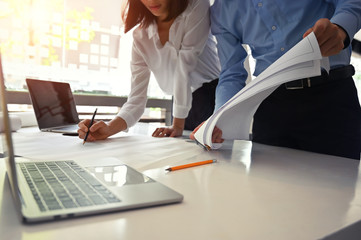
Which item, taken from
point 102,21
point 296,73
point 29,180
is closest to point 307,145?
point 296,73

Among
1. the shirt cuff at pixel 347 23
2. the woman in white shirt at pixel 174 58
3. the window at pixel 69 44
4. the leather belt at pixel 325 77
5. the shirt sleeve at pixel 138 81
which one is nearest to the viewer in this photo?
the shirt cuff at pixel 347 23

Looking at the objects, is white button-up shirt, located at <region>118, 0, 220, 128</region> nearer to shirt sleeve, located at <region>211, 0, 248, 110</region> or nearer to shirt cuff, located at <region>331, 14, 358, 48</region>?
shirt sleeve, located at <region>211, 0, 248, 110</region>

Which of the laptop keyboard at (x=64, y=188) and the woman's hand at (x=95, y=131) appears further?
the woman's hand at (x=95, y=131)

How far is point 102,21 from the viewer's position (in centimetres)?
254

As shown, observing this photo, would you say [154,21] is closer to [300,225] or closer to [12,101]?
[12,101]

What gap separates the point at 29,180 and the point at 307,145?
0.80m

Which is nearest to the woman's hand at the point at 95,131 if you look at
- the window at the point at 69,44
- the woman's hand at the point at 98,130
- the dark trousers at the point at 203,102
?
the woman's hand at the point at 98,130

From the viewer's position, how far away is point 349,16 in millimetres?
682

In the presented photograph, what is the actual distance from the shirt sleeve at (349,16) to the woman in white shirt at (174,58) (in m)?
0.53

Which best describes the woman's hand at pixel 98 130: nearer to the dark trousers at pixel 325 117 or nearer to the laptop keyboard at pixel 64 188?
the laptop keyboard at pixel 64 188

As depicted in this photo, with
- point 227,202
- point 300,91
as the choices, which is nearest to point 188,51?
point 300,91

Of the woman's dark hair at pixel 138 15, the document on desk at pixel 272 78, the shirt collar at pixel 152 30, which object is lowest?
the document on desk at pixel 272 78

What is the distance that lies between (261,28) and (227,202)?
2.43 ft

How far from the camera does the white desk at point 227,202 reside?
0.91 ft
